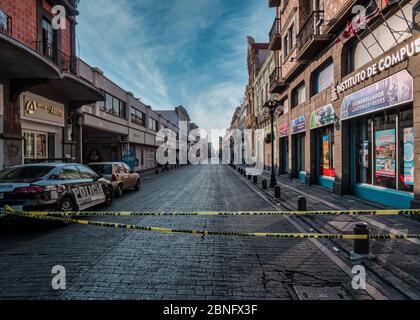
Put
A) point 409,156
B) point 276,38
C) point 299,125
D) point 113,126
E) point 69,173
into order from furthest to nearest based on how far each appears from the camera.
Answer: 1. point 113,126
2. point 276,38
3. point 299,125
4. point 409,156
5. point 69,173

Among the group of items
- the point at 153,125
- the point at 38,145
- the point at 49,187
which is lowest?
the point at 49,187

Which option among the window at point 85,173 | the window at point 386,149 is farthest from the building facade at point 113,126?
the window at point 386,149

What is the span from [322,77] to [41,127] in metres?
15.2

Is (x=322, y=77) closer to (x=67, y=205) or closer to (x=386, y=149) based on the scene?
(x=386, y=149)

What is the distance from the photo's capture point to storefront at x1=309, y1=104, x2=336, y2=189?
43.6 feet

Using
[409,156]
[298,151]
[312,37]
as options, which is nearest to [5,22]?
[312,37]

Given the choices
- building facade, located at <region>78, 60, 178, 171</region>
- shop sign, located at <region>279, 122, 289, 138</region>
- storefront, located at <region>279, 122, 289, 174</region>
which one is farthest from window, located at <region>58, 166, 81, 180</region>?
storefront, located at <region>279, 122, 289, 174</region>

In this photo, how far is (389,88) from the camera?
847 centimetres

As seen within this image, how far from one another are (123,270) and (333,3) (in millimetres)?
13814

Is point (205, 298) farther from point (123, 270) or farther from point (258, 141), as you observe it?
point (258, 141)

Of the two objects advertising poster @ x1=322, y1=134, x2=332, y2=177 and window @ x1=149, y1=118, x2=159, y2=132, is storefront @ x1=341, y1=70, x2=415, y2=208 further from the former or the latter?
window @ x1=149, y1=118, x2=159, y2=132

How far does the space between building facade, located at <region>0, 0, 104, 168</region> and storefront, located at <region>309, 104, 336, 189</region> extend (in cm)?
1229

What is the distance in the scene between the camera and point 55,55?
1465 centimetres
